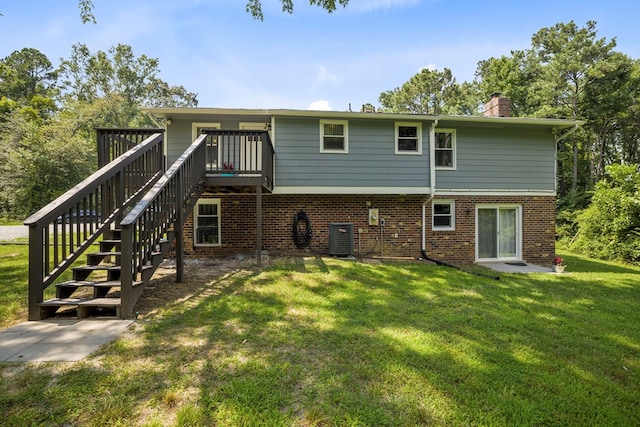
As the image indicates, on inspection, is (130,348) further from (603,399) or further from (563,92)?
(563,92)

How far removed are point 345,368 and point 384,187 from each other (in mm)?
6608

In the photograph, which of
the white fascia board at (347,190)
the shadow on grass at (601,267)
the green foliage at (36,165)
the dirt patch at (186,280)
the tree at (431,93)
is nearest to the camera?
Answer: the dirt patch at (186,280)

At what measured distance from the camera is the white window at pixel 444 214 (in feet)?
30.4

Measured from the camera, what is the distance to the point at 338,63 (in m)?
10.8

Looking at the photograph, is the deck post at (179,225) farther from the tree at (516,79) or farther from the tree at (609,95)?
the tree at (609,95)

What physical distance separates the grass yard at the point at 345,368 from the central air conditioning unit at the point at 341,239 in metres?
3.28

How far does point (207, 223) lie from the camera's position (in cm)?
873

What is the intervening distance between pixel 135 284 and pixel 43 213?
4.53 feet

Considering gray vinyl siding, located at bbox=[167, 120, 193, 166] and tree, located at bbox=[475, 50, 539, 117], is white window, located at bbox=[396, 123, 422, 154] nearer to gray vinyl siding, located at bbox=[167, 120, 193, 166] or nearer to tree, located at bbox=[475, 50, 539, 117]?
gray vinyl siding, located at bbox=[167, 120, 193, 166]

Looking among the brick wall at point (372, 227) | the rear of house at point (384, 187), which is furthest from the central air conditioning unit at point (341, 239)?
the brick wall at point (372, 227)

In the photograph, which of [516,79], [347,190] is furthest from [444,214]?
[516,79]

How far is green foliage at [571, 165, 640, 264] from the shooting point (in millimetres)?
10469

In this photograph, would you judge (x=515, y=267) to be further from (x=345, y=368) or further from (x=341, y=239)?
(x=345, y=368)

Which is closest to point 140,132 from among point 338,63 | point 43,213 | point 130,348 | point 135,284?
point 43,213
